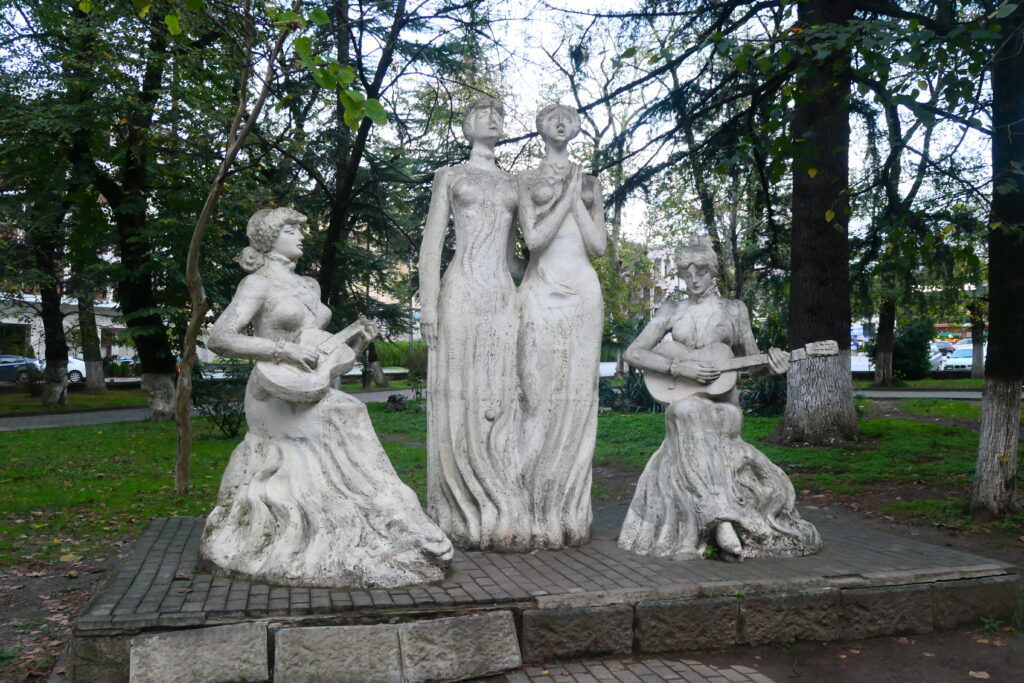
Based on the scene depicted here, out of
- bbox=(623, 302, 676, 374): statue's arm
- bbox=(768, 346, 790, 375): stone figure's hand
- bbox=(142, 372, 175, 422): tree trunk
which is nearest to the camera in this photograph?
bbox=(768, 346, 790, 375): stone figure's hand

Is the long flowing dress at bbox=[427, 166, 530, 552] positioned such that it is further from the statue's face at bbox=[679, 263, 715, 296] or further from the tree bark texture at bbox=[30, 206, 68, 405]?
the tree bark texture at bbox=[30, 206, 68, 405]

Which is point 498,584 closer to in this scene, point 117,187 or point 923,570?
point 923,570

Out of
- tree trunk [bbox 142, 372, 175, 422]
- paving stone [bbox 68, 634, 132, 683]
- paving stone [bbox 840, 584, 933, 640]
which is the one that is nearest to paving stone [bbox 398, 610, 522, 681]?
paving stone [bbox 68, 634, 132, 683]

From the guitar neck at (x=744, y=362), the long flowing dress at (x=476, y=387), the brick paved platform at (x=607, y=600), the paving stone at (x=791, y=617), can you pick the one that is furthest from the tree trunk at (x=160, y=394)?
the paving stone at (x=791, y=617)

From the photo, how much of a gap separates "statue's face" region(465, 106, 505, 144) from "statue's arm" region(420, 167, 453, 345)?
32cm

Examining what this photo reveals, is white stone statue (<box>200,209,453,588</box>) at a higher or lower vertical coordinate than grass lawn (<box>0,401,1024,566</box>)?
higher

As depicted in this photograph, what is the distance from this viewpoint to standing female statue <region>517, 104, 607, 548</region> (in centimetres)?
570

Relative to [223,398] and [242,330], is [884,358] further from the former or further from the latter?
[242,330]

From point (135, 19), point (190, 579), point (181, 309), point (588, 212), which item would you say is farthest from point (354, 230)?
point (190, 579)

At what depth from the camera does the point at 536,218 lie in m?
5.79

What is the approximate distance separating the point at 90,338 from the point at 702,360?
19956mm

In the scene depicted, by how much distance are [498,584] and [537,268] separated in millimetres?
2152

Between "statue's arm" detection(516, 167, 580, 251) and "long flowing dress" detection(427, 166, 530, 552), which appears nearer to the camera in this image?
"long flowing dress" detection(427, 166, 530, 552)

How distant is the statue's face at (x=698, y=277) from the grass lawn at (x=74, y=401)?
1862 centimetres
